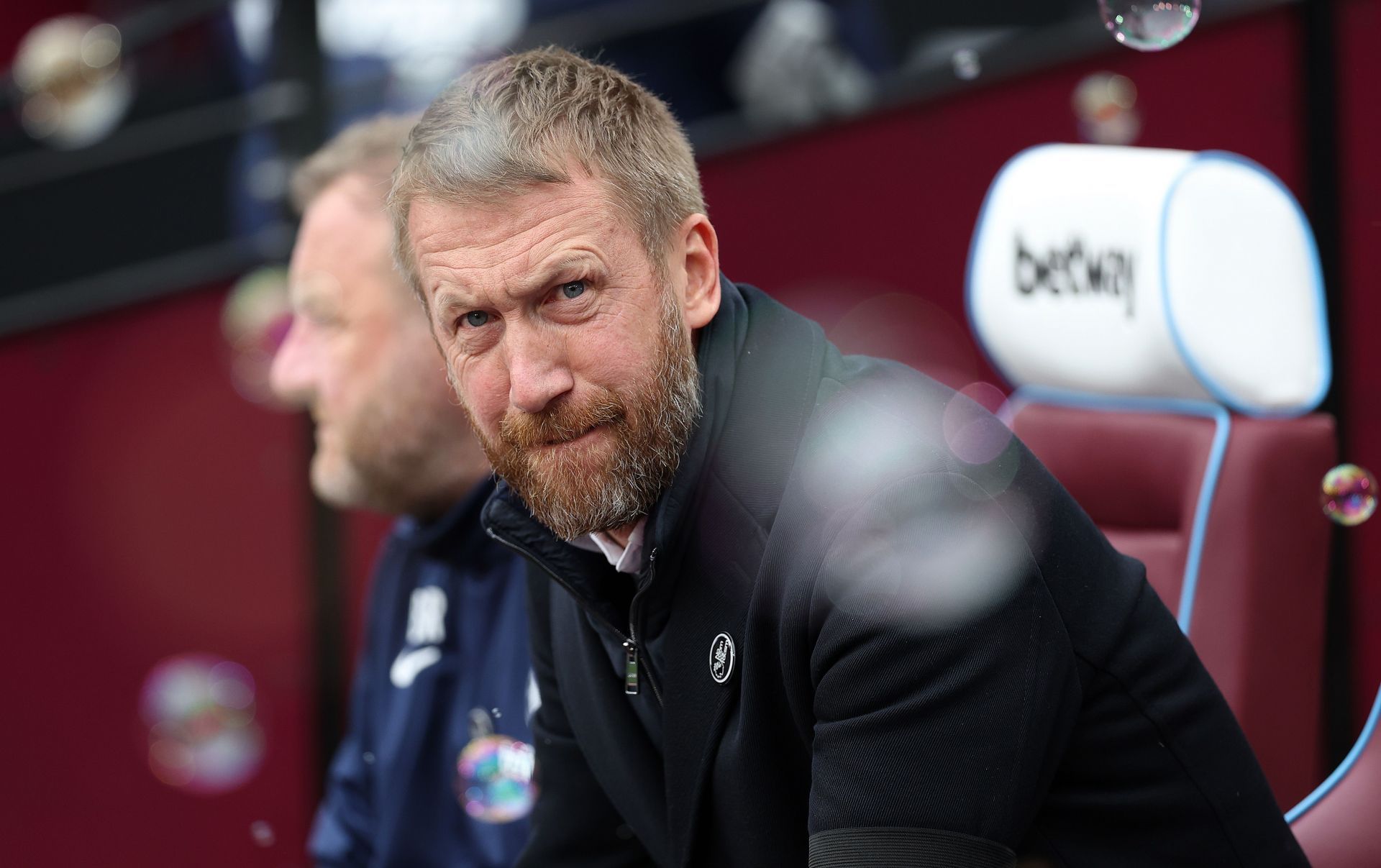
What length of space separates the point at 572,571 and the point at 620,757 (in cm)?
18

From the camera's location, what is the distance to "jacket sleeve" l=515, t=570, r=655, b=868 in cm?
152

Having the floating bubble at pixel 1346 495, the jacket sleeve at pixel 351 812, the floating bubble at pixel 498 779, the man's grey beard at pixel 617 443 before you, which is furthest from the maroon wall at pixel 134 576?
the floating bubble at pixel 1346 495

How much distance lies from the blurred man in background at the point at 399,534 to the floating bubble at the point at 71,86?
118 centimetres

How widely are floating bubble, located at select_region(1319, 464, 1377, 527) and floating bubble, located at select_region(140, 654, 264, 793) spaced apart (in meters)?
1.73

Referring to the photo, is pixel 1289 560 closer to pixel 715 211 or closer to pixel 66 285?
pixel 715 211

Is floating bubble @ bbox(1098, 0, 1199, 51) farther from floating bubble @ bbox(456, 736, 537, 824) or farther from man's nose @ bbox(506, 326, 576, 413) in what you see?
floating bubble @ bbox(456, 736, 537, 824)

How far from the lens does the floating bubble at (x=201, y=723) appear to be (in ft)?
8.17

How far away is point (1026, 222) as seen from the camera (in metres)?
1.61

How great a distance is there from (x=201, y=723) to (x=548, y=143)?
1.62m

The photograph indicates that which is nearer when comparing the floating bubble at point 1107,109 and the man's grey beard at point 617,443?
the man's grey beard at point 617,443

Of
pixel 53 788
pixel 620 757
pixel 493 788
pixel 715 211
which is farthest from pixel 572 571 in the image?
pixel 53 788

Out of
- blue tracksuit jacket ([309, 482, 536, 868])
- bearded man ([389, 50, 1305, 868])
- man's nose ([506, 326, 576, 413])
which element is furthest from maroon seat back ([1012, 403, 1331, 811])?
blue tracksuit jacket ([309, 482, 536, 868])

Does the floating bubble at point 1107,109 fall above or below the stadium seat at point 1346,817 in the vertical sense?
above

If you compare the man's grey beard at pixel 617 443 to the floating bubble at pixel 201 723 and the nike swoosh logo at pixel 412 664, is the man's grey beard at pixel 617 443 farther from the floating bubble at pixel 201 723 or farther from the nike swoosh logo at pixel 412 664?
the floating bubble at pixel 201 723
